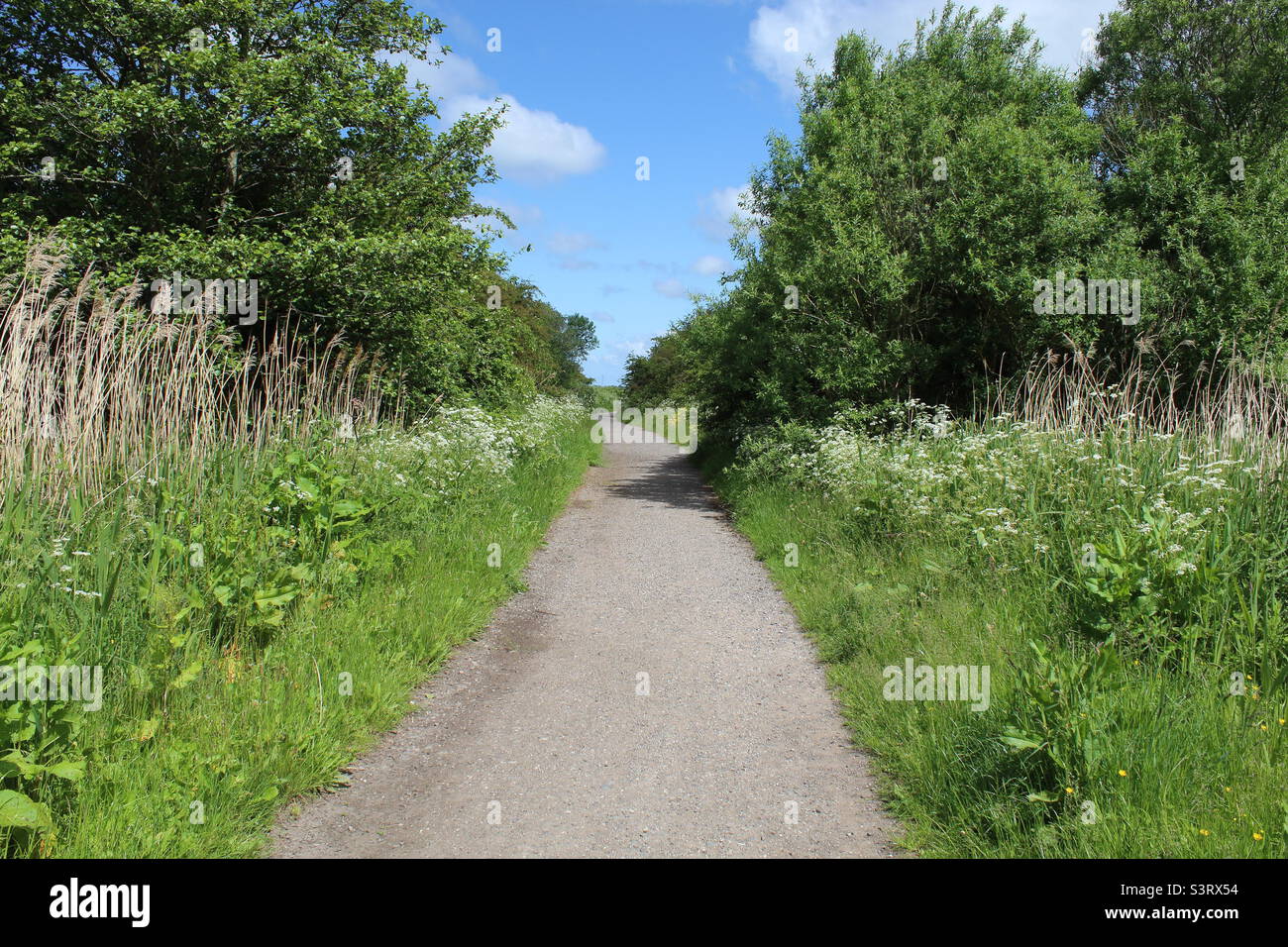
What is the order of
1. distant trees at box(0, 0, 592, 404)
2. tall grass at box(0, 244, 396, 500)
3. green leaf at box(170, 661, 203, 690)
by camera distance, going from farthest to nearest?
distant trees at box(0, 0, 592, 404) < tall grass at box(0, 244, 396, 500) < green leaf at box(170, 661, 203, 690)

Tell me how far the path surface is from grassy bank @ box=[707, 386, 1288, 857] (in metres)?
0.37

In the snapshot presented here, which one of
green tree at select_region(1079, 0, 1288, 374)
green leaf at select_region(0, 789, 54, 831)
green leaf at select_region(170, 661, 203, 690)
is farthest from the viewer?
green tree at select_region(1079, 0, 1288, 374)

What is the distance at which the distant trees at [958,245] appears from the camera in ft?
46.0

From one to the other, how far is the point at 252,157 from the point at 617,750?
1381 cm

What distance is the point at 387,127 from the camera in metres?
15.0

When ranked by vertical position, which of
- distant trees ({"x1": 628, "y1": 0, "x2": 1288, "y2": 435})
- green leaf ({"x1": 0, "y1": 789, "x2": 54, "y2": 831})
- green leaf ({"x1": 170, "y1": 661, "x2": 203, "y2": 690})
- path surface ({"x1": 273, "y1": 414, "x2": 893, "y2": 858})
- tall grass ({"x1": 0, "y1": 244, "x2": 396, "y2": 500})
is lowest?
path surface ({"x1": 273, "y1": 414, "x2": 893, "y2": 858})

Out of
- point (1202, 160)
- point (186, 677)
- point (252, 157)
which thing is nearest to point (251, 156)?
point (252, 157)

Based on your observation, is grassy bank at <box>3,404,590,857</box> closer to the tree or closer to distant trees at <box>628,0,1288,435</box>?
the tree

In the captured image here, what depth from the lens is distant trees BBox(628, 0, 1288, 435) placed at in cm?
1402

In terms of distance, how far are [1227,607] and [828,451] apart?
6.85 metres

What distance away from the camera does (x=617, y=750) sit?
474 cm

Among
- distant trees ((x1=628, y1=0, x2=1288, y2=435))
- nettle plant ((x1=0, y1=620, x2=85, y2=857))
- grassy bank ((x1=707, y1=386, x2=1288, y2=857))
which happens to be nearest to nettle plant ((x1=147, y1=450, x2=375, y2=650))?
nettle plant ((x1=0, y1=620, x2=85, y2=857))
